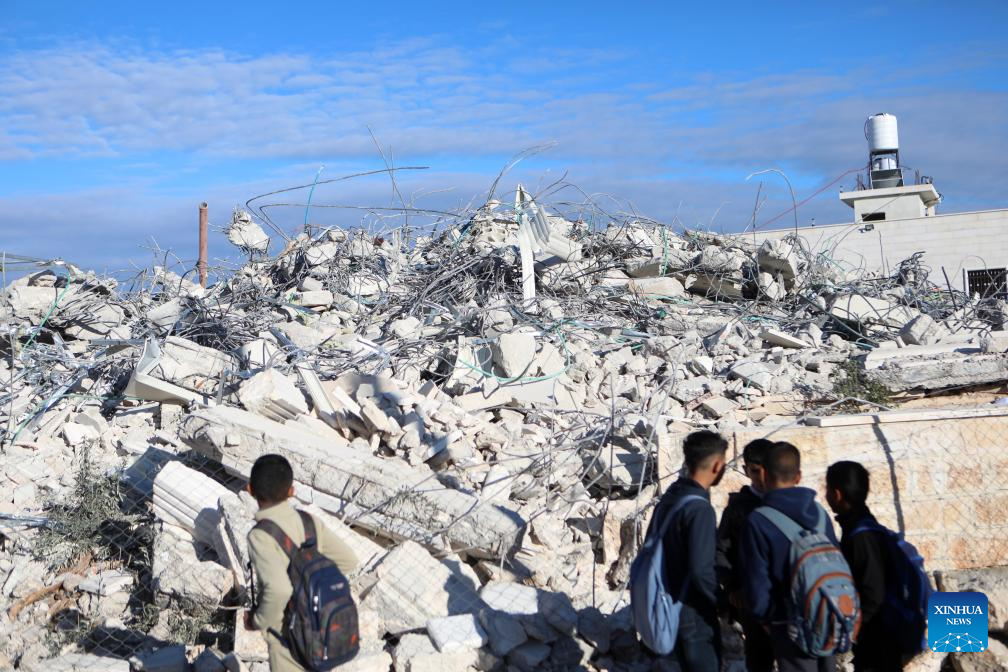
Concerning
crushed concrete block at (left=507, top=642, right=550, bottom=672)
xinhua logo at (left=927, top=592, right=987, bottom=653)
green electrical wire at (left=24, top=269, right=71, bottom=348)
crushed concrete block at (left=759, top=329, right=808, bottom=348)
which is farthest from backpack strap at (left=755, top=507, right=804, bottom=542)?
green electrical wire at (left=24, top=269, right=71, bottom=348)

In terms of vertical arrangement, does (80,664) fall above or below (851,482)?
below

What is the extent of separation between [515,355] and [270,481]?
13.1 feet

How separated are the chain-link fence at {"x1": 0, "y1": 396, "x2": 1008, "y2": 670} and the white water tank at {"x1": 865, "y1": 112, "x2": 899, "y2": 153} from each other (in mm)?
20198

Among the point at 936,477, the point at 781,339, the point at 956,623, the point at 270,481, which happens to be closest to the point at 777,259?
the point at 781,339

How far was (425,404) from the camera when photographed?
644 centimetres

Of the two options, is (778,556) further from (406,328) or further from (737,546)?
(406,328)

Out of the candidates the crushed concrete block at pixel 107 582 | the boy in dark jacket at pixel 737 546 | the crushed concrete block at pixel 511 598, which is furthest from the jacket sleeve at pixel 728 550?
the crushed concrete block at pixel 107 582

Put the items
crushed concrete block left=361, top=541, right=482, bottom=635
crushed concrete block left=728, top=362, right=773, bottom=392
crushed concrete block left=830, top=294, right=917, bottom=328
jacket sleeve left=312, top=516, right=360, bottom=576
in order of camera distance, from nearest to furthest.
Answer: jacket sleeve left=312, top=516, right=360, bottom=576 < crushed concrete block left=361, top=541, right=482, bottom=635 < crushed concrete block left=728, top=362, right=773, bottom=392 < crushed concrete block left=830, top=294, right=917, bottom=328

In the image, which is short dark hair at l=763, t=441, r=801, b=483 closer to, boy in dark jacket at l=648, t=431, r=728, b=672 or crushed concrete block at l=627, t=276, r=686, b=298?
boy in dark jacket at l=648, t=431, r=728, b=672

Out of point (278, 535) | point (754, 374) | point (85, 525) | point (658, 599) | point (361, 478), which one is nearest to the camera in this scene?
point (278, 535)

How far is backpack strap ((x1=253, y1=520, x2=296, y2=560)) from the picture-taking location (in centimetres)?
320

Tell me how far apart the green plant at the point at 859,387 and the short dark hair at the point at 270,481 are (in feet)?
15.3

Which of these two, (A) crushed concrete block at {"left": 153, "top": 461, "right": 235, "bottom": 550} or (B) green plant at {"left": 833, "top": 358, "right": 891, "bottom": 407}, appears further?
(B) green plant at {"left": 833, "top": 358, "right": 891, "bottom": 407}

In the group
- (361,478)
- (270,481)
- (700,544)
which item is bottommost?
(361,478)
